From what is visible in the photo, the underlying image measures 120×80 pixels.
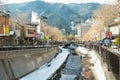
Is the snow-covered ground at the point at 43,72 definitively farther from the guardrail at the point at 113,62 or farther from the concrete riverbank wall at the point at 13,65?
the guardrail at the point at 113,62

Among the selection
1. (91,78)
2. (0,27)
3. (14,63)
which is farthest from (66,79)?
(0,27)

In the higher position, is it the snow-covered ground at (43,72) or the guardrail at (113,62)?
the guardrail at (113,62)

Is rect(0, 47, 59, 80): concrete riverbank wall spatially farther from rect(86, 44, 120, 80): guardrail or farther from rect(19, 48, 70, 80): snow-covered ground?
rect(86, 44, 120, 80): guardrail

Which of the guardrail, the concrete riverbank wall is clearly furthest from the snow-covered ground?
the guardrail

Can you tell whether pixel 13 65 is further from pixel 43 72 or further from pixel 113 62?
pixel 113 62

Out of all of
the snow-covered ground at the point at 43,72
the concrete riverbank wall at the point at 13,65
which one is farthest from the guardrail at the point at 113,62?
the concrete riverbank wall at the point at 13,65

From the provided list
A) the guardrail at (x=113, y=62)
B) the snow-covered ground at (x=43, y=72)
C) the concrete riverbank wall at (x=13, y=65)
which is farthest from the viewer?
the snow-covered ground at (x=43, y=72)

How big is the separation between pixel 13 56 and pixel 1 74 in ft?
22.6

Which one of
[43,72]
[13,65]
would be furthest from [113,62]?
[43,72]

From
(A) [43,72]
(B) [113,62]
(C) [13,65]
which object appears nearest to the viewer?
(B) [113,62]

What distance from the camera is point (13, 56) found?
34469 mm

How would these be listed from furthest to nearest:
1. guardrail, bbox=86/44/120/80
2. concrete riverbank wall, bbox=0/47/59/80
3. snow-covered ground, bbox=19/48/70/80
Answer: snow-covered ground, bbox=19/48/70/80
concrete riverbank wall, bbox=0/47/59/80
guardrail, bbox=86/44/120/80

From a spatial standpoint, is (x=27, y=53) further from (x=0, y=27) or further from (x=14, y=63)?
(x=0, y=27)

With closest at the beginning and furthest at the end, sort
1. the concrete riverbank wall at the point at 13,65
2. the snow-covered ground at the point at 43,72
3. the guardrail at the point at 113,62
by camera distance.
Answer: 1. the guardrail at the point at 113,62
2. the concrete riverbank wall at the point at 13,65
3. the snow-covered ground at the point at 43,72
